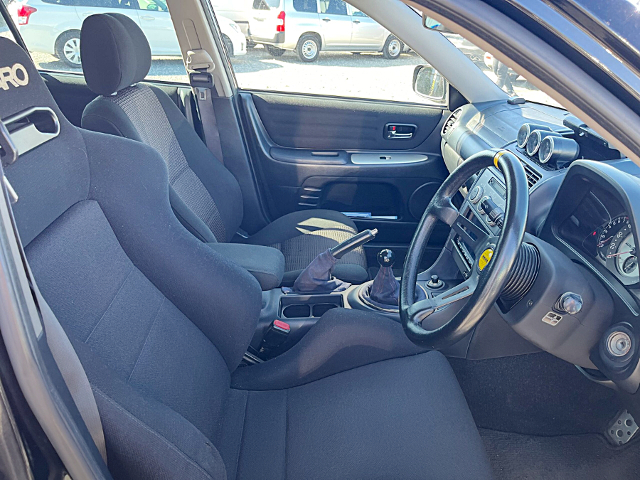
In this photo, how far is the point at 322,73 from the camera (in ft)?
10.0

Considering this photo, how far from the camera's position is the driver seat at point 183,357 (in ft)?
3.02

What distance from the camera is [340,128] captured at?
2637 millimetres

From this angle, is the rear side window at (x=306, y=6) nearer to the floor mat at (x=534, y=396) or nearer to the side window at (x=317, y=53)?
the side window at (x=317, y=53)

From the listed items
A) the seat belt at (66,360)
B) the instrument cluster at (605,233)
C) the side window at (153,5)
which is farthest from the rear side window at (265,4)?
the seat belt at (66,360)

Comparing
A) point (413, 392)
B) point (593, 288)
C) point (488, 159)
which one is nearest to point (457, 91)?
point (488, 159)

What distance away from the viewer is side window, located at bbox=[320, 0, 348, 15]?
2.89 m

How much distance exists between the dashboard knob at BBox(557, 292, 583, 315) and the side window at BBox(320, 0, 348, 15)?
219cm

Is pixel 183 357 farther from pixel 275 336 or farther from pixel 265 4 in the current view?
pixel 265 4

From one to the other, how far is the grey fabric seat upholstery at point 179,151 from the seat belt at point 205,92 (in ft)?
0.64

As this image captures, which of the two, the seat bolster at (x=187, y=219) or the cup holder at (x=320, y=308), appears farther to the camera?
the cup holder at (x=320, y=308)

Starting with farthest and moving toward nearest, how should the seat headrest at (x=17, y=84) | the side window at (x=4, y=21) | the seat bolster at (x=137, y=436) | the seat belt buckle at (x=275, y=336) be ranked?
the side window at (x=4, y=21) → the seat belt buckle at (x=275, y=336) → the seat headrest at (x=17, y=84) → the seat bolster at (x=137, y=436)

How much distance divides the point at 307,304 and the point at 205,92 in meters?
1.26

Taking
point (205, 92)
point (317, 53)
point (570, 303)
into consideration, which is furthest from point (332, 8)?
point (570, 303)

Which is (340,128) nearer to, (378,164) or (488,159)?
(378,164)
